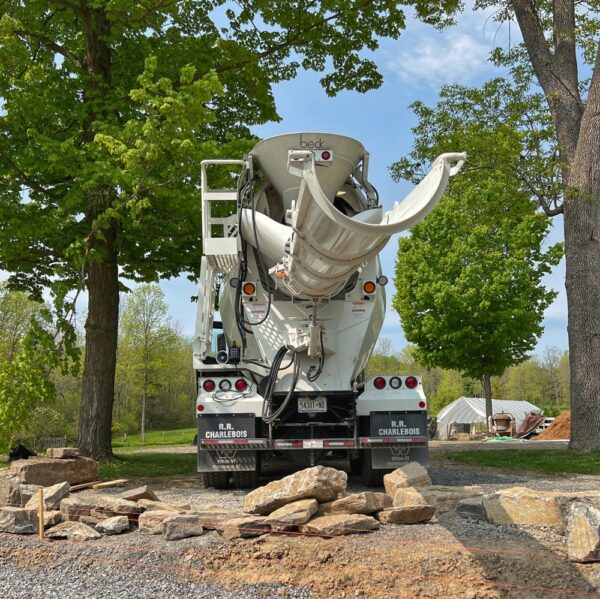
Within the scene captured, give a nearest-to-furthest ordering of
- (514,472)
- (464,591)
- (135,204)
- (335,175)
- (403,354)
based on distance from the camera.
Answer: (464,591) → (335,175) → (135,204) → (514,472) → (403,354)

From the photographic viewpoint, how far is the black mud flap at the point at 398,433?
8.70 m

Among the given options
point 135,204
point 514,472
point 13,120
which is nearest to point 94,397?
point 135,204

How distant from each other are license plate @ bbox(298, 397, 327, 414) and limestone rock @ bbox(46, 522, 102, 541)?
10.8 feet

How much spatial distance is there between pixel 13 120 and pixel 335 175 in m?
6.02

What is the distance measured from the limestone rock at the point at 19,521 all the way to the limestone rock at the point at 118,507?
1.94 feet

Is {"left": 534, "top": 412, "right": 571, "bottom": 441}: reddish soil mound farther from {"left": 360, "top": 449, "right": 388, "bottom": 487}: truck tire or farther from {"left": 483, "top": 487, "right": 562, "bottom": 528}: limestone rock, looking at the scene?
{"left": 483, "top": 487, "right": 562, "bottom": 528}: limestone rock

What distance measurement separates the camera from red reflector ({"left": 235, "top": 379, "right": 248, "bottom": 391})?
9.00 meters

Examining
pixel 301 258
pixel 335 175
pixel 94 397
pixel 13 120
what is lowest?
pixel 94 397

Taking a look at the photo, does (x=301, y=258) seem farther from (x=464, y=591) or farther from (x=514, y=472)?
(x=514, y=472)

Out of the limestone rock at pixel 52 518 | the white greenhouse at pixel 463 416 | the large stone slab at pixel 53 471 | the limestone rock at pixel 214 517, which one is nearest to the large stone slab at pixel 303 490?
the limestone rock at pixel 214 517

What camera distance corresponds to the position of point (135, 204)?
10.4 m

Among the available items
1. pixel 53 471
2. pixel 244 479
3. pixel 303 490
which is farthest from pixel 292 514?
pixel 53 471

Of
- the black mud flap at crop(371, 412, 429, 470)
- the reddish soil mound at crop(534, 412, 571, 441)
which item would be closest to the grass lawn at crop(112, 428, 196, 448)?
the reddish soil mound at crop(534, 412, 571, 441)

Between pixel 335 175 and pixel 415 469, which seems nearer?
pixel 415 469
